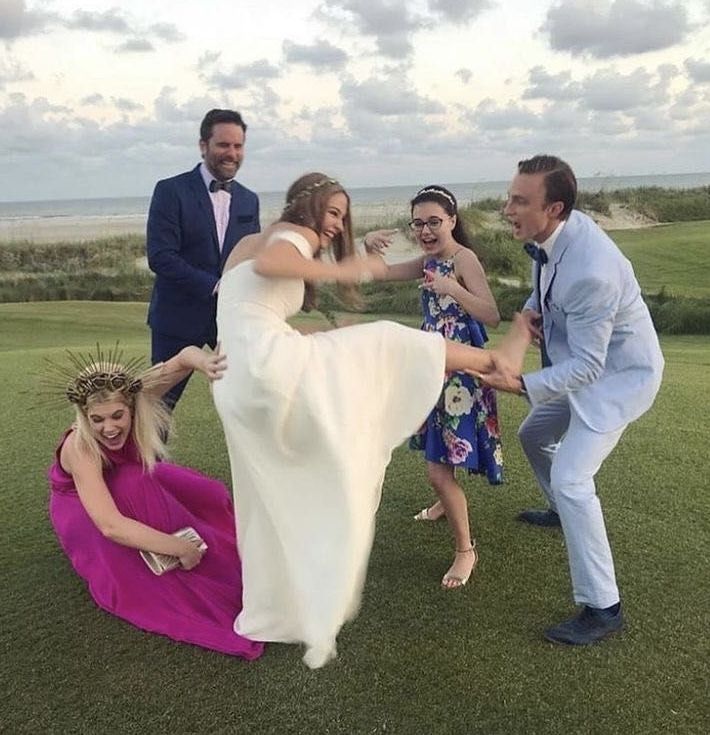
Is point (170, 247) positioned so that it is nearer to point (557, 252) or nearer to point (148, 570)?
point (148, 570)

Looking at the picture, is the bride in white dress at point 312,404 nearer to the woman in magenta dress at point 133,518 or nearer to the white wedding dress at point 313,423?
the white wedding dress at point 313,423

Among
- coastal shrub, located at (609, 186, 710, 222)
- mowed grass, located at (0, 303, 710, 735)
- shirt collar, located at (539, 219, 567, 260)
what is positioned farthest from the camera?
coastal shrub, located at (609, 186, 710, 222)

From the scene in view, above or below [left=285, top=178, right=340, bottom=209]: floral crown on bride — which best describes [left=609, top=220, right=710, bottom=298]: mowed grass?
below

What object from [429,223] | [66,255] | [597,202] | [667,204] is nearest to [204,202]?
[429,223]

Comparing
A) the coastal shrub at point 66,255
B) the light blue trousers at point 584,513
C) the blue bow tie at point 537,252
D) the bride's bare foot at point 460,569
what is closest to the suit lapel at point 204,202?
the blue bow tie at point 537,252

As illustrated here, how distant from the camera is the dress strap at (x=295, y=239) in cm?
316

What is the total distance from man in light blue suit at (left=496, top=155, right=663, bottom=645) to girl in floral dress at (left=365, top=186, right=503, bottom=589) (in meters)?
0.39

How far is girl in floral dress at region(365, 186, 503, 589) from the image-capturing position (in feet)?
13.1

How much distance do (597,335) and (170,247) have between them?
2.84 meters

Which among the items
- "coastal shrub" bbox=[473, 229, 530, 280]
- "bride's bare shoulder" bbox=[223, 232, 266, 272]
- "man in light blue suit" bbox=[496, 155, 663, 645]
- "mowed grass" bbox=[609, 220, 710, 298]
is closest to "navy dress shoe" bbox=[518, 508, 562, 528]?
"man in light blue suit" bbox=[496, 155, 663, 645]

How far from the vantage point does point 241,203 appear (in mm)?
5297

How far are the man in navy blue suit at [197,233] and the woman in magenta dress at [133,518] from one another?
1.03m

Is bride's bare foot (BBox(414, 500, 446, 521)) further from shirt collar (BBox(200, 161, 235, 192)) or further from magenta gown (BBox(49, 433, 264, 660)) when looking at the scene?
shirt collar (BBox(200, 161, 235, 192))

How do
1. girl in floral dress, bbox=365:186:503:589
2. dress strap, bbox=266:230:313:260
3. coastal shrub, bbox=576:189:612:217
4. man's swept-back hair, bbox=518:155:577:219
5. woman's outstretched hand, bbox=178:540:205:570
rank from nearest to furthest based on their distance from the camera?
dress strap, bbox=266:230:313:260
man's swept-back hair, bbox=518:155:577:219
woman's outstretched hand, bbox=178:540:205:570
girl in floral dress, bbox=365:186:503:589
coastal shrub, bbox=576:189:612:217
